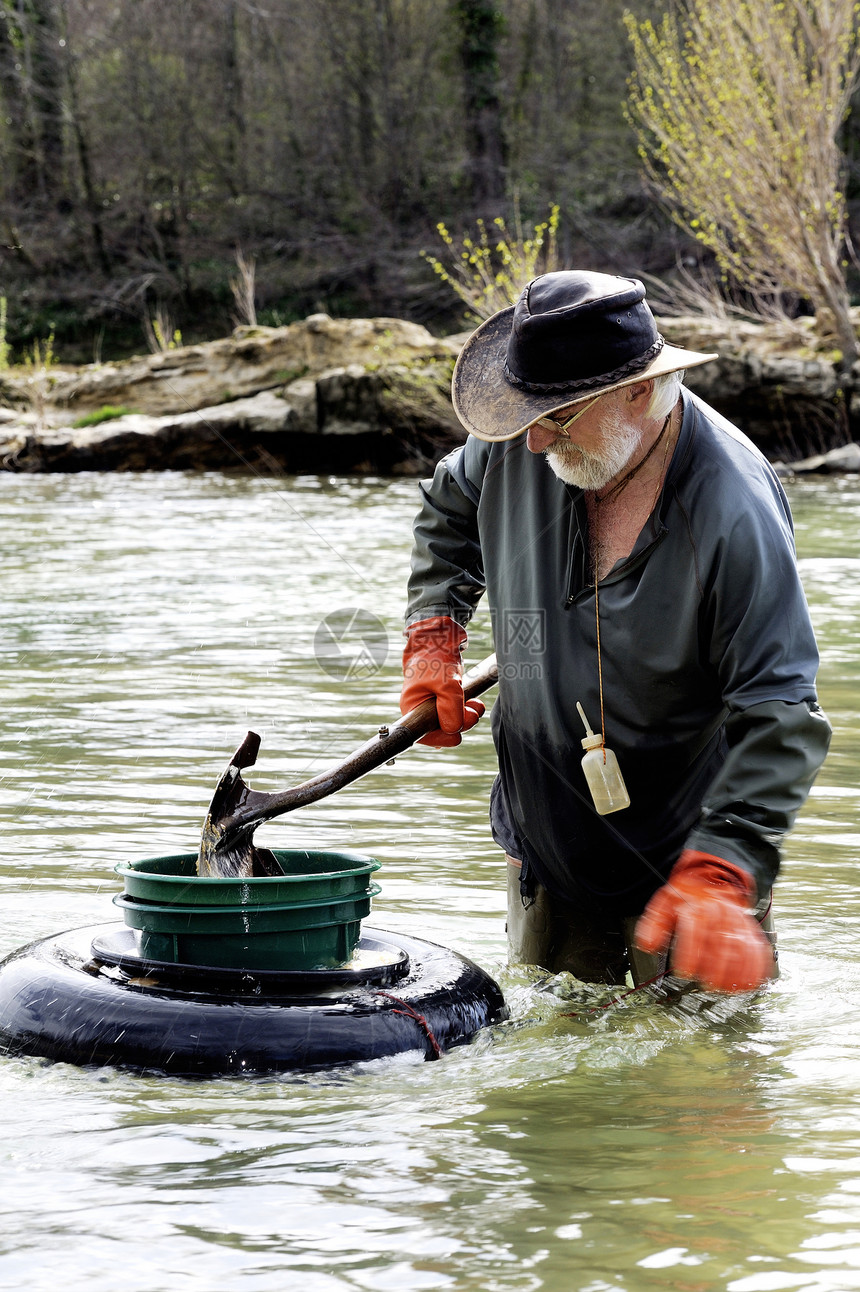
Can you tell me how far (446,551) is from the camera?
4.02 metres

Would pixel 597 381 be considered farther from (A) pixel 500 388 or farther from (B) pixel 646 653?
(B) pixel 646 653

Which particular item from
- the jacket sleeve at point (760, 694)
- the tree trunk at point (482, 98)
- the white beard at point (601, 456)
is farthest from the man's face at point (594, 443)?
the tree trunk at point (482, 98)

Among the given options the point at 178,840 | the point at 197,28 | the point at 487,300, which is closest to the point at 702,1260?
the point at 178,840

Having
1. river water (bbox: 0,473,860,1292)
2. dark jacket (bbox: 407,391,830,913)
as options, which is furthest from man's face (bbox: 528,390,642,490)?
river water (bbox: 0,473,860,1292)

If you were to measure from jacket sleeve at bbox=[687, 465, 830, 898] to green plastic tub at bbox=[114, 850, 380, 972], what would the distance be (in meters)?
0.88

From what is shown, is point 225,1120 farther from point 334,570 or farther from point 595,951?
point 334,570

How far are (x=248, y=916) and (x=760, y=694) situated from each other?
1.22 meters

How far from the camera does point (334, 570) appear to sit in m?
13.7

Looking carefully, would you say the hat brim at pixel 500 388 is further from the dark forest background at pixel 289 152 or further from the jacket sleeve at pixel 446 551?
the dark forest background at pixel 289 152

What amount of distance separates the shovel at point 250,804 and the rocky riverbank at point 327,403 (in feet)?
58.8

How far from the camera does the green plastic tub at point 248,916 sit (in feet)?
11.2

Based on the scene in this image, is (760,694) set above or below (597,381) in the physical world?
below

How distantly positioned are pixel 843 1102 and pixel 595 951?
799 mm

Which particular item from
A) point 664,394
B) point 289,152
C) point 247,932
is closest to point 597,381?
point 664,394
